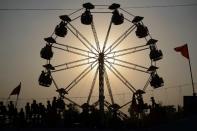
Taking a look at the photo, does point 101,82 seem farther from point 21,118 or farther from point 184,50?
point 21,118

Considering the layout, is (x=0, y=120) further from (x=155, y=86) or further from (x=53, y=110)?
(x=155, y=86)

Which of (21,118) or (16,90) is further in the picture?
(16,90)

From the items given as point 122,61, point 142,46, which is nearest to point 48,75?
point 122,61

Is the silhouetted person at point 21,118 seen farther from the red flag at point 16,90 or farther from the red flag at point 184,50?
the red flag at point 184,50

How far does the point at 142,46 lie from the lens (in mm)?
31812

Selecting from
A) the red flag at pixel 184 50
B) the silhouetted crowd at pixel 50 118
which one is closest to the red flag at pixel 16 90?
the silhouetted crowd at pixel 50 118

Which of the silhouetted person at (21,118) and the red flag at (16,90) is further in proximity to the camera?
the red flag at (16,90)

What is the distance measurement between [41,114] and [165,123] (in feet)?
24.1

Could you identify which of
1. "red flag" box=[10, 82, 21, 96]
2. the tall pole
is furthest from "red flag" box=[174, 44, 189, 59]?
"red flag" box=[10, 82, 21, 96]

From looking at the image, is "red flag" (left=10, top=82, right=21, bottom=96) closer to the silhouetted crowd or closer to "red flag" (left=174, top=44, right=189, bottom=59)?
the silhouetted crowd

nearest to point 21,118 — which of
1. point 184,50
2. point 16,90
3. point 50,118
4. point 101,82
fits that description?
point 50,118

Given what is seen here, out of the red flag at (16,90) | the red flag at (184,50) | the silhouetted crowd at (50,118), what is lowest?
the silhouetted crowd at (50,118)

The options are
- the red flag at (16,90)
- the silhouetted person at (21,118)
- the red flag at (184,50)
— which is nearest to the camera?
the silhouetted person at (21,118)

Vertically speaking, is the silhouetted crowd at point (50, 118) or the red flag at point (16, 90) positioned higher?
the red flag at point (16, 90)
